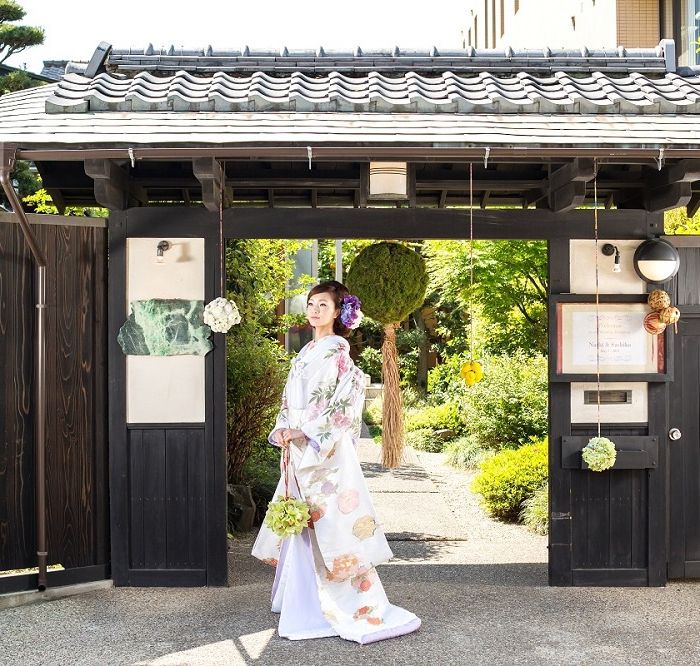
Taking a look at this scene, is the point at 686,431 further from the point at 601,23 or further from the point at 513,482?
the point at 601,23

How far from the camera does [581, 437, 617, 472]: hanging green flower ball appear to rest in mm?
5480

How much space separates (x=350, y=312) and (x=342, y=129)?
39.8 inches

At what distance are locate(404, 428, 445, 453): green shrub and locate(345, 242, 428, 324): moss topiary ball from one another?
8082 millimetres

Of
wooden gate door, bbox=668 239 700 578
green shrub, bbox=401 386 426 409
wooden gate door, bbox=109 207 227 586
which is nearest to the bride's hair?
wooden gate door, bbox=109 207 227 586

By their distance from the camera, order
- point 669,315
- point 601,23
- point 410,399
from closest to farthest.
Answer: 1. point 669,315
2. point 601,23
3. point 410,399

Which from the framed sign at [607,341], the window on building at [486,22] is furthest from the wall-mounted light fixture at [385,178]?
the window on building at [486,22]

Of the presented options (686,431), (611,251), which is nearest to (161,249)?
(611,251)

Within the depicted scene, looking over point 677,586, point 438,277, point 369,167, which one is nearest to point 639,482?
point 677,586

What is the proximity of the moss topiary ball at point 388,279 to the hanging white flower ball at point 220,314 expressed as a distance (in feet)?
3.04

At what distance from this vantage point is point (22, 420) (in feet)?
17.8

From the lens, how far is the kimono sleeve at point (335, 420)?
484 cm

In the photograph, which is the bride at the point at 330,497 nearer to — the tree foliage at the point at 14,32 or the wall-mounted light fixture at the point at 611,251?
the wall-mounted light fixture at the point at 611,251

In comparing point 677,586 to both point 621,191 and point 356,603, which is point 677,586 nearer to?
point 356,603

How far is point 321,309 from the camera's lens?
4.95m
